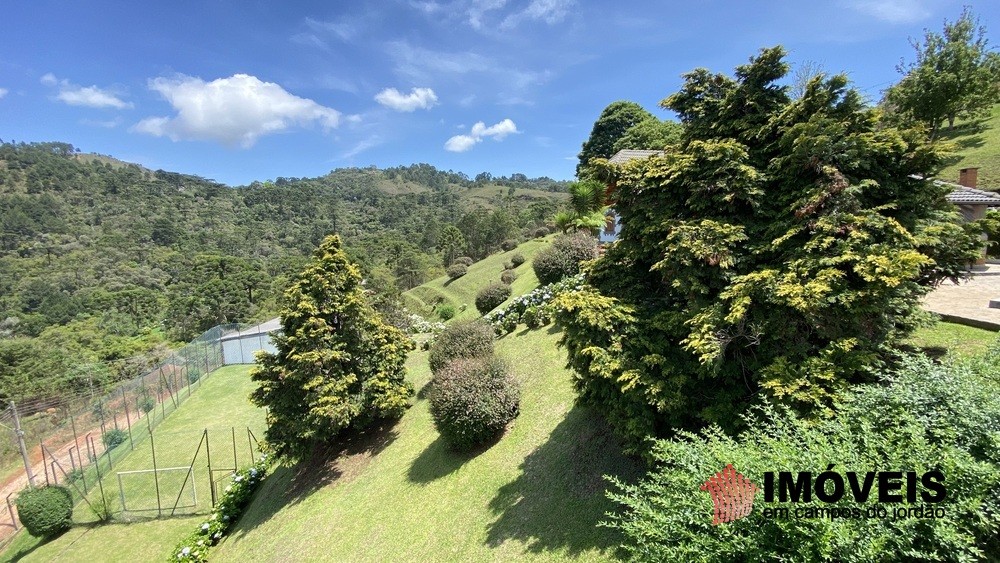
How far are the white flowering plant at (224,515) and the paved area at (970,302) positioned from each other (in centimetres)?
1862

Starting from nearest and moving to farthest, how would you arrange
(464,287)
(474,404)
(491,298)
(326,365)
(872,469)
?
(872,469), (474,404), (326,365), (491,298), (464,287)

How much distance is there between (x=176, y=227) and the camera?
10362 centimetres

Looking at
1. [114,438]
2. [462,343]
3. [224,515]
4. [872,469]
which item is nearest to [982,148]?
[462,343]

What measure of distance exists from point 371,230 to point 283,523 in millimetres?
121680

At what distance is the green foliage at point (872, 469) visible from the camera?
9.33 feet

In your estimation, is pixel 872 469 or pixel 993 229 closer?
pixel 872 469

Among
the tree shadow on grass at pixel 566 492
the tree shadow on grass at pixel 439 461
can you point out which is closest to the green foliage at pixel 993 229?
the tree shadow on grass at pixel 566 492

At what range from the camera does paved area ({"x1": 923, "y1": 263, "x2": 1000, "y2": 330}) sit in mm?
8086

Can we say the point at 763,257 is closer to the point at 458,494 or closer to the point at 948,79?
the point at 458,494

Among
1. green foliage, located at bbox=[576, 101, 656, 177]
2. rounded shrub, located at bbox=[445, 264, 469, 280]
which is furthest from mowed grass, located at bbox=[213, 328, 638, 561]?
green foliage, located at bbox=[576, 101, 656, 177]

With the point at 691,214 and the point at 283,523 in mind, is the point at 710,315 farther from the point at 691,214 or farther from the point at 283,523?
the point at 283,523

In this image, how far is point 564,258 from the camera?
55.3 feet

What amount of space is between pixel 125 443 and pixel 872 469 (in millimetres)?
29241

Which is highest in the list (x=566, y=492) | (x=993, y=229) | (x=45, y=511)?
(x=993, y=229)
